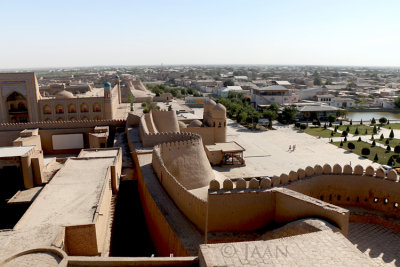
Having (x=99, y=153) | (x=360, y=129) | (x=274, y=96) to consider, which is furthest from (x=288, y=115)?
(x=99, y=153)

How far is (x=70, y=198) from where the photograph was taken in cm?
1064

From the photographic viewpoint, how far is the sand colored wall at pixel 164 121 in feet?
73.5

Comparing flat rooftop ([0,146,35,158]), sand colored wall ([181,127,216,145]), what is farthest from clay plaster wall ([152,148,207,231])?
sand colored wall ([181,127,216,145])

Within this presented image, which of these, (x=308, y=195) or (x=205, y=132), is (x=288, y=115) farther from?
(x=308, y=195)

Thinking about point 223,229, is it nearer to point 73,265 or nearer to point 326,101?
point 73,265

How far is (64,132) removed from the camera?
23078 millimetres

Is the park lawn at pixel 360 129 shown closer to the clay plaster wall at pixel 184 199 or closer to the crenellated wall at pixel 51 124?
the crenellated wall at pixel 51 124

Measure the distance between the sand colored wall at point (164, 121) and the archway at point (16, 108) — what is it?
1519 cm

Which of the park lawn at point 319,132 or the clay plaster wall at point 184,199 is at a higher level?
the clay plaster wall at point 184,199

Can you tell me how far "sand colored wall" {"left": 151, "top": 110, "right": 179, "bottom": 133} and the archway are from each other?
598 inches

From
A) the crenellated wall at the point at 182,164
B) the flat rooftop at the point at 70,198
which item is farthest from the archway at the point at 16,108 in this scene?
the crenellated wall at the point at 182,164

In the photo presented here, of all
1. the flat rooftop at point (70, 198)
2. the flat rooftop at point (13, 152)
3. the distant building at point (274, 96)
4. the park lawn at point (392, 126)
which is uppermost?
the flat rooftop at point (13, 152)

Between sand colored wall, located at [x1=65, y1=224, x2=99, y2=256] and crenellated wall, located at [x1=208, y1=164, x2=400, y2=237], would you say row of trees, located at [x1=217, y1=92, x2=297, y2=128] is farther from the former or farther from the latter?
sand colored wall, located at [x1=65, y1=224, x2=99, y2=256]

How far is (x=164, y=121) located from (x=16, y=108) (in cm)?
1666
